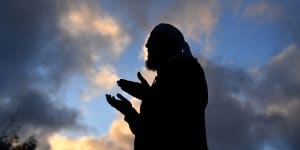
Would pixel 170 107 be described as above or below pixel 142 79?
below

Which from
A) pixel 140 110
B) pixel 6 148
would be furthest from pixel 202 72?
pixel 6 148

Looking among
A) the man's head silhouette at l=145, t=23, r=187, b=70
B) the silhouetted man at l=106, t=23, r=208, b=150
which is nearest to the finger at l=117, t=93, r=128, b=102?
the silhouetted man at l=106, t=23, r=208, b=150

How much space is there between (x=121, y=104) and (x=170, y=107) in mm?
574

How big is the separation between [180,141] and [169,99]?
0.47m

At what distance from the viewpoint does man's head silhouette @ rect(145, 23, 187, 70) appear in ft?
18.4

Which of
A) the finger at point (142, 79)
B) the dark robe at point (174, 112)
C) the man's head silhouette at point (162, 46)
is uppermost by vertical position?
the man's head silhouette at point (162, 46)

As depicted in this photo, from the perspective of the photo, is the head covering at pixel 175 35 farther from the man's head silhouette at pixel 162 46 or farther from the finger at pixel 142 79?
the finger at pixel 142 79

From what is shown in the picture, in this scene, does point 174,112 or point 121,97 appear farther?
point 121,97

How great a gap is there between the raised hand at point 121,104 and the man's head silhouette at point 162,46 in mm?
724

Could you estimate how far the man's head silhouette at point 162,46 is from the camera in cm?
562

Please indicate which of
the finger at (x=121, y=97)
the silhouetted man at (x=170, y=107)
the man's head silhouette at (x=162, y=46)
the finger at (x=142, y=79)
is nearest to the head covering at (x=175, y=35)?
the man's head silhouette at (x=162, y=46)

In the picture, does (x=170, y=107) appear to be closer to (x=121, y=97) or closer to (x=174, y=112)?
(x=174, y=112)

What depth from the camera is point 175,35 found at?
226 inches

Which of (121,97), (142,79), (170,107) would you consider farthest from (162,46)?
(170,107)
